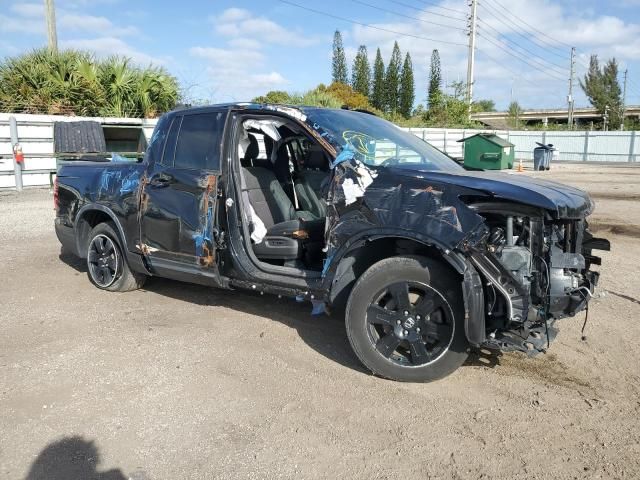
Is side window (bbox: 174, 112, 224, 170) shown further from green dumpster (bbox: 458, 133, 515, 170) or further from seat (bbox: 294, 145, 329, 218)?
green dumpster (bbox: 458, 133, 515, 170)

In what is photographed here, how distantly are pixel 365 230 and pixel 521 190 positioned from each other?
1.02 meters

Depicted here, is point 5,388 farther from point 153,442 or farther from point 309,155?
point 309,155

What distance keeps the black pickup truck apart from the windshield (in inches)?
0.8

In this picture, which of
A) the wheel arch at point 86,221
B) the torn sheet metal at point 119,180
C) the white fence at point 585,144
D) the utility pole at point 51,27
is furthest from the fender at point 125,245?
the white fence at point 585,144

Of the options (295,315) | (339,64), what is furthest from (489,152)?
(339,64)

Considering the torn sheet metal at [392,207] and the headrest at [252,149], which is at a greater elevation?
the headrest at [252,149]

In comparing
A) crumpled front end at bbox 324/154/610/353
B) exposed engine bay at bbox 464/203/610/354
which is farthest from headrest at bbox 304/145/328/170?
exposed engine bay at bbox 464/203/610/354

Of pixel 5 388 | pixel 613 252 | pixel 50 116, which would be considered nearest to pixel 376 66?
pixel 50 116

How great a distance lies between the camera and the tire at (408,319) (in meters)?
3.69

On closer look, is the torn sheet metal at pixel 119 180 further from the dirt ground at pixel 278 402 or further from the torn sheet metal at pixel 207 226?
the dirt ground at pixel 278 402

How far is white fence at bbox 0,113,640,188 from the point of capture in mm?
15750

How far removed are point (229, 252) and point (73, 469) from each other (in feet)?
6.94

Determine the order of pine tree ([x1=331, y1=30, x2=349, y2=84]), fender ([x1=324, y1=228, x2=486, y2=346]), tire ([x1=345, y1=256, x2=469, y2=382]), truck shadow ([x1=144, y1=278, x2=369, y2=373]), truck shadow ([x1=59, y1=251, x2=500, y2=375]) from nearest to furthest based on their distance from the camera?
fender ([x1=324, y1=228, x2=486, y2=346])
tire ([x1=345, y1=256, x2=469, y2=382])
truck shadow ([x1=59, y1=251, x2=500, y2=375])
truck shadow ([x1=144, y1=278, x2=369, y2=373])
pine tree ([x1=331, y1=30, x2=349, y2=84])

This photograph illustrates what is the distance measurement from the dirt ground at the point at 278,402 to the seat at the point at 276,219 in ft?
2.48
